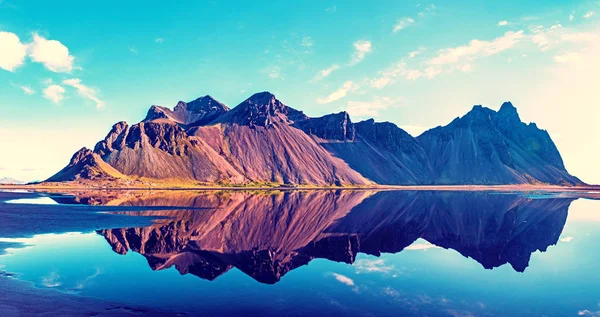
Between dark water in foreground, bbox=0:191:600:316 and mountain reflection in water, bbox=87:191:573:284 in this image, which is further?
mountain reflection in water, bbox=87:191:573:284

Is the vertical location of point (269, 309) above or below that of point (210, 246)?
below

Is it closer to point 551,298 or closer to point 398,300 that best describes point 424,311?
point 398,300

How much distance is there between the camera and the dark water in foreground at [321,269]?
864 inches

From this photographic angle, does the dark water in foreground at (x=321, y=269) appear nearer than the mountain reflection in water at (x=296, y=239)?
Yes

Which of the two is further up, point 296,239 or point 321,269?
point 296,239

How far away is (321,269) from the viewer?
30.2m

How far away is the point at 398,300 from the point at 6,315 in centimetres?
2192

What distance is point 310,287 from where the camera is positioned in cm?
2517

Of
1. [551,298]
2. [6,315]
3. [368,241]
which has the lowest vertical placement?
[6,315]

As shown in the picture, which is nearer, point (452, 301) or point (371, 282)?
point (452, 301)

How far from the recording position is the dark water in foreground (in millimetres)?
21953

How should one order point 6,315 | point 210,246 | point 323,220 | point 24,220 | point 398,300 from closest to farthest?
1. point 6,315
2. point 398,300
3. point 210,246
4. point 24,220
5. point 323,220

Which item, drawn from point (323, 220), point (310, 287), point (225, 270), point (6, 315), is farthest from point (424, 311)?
point (323, 220)

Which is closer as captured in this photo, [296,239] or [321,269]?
[321,269]
